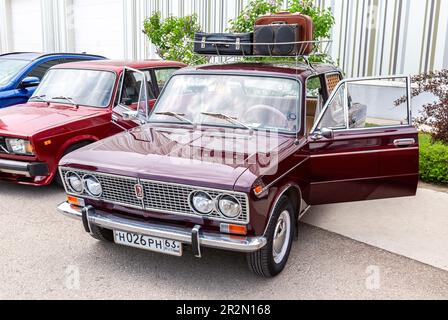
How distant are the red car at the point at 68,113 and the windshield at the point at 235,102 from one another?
58 cm

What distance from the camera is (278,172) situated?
3.67 metres

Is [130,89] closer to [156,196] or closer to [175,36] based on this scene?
[156,196]

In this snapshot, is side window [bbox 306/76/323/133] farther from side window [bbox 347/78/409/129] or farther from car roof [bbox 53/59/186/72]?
side window [bbox 347/78/409/129]

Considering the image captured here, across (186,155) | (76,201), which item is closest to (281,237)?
(186,155)

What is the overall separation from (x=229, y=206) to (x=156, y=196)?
24.0 inches

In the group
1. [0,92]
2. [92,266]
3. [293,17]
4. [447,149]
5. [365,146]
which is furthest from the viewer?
[0,92]

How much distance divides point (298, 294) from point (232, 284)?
0.55m

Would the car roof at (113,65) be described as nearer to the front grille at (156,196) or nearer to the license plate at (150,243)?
the front grille at (156,196)

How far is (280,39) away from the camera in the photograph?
5230 millimetres

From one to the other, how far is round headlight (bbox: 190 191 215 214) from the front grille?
3cm

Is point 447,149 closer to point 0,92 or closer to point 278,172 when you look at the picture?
point 278,172

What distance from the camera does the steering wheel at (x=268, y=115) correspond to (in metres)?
4.29

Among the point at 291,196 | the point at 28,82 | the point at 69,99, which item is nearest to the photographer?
the point at 291,196

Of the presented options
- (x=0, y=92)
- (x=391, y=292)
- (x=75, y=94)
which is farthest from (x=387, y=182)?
(x=0, y=92)
